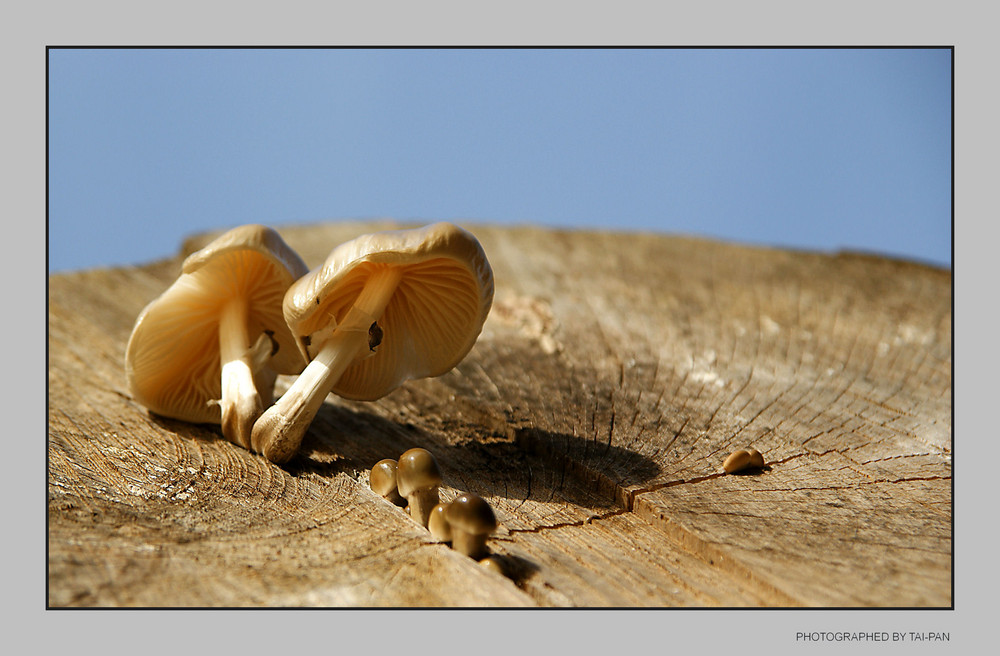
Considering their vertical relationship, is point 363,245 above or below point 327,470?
above

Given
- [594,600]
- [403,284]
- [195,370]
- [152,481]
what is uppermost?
[403,284]

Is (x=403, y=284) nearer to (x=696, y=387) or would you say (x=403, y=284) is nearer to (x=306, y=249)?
(x=696, y=387)

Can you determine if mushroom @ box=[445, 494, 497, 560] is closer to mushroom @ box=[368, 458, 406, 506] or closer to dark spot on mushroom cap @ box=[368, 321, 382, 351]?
mushroom @ box=[368, 458, 406, 506]

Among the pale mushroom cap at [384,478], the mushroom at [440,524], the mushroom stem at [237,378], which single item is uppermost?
the mushroom stem at [237,378]

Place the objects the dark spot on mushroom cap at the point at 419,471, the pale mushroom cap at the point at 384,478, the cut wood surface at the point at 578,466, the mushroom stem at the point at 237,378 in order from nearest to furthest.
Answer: the cut wood surface at the point at 578,466, the dark spot on mushroom cap at the point at 419,471, the pale mushroom cap at the point at 384,478, the mushroom stem at the point at 237,378

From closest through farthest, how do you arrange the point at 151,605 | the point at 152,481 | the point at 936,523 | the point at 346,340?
the point at 151,605 < the point at 936,523 < the point at 152,481 < the point at 346,340

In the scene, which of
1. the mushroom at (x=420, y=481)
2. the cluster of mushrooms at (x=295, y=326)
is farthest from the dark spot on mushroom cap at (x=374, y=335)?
the mushroom at (x=420, y=481)

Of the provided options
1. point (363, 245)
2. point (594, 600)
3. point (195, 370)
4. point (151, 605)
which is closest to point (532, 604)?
point (594, 600)

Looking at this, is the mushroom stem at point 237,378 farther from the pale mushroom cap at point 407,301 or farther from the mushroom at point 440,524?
the mushroom at point 440,524

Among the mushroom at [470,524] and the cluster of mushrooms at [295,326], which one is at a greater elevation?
the cluster of mushrooms at [295,326]
